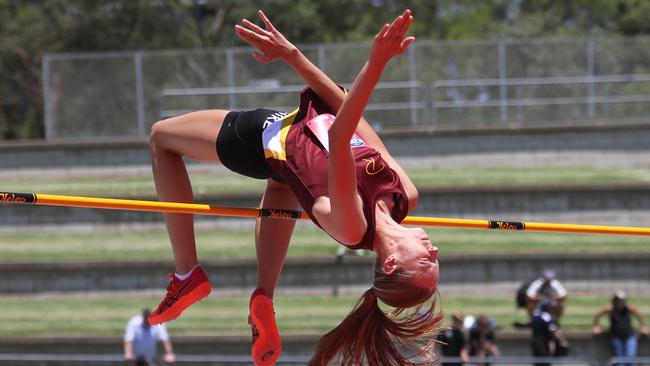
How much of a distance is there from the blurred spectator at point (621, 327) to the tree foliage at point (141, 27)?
41.9 ft

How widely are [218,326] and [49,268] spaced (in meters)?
2.18

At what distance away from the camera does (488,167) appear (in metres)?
14.6

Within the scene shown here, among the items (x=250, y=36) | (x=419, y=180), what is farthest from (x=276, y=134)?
(x=419, y=180)

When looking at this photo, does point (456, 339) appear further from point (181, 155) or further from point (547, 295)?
point (181, 155)

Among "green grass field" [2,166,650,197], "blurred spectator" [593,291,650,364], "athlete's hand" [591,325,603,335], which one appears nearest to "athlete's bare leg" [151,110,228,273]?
"blurred spectator" [593,291,650,364]

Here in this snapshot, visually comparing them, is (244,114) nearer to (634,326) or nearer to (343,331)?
(343,331)

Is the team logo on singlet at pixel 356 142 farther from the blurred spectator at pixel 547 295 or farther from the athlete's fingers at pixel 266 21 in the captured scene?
the blurred spectator at pixel 547 295

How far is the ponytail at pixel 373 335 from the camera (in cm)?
445

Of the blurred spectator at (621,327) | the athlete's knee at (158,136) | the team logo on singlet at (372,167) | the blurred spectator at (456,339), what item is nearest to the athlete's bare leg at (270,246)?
the athlete's knee at (158,136)

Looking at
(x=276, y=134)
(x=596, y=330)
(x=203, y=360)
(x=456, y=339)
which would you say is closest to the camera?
(x=276, y=134)

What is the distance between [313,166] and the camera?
4496 millimetres

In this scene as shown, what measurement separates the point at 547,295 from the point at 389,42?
25.1 ft

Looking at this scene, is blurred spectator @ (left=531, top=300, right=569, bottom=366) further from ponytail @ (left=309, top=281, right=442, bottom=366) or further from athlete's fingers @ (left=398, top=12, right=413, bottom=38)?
athlete's fingers @ (left=398, top=12, right=413, bottom=38)

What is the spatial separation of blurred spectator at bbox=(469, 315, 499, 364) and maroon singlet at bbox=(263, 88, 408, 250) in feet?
20.5
